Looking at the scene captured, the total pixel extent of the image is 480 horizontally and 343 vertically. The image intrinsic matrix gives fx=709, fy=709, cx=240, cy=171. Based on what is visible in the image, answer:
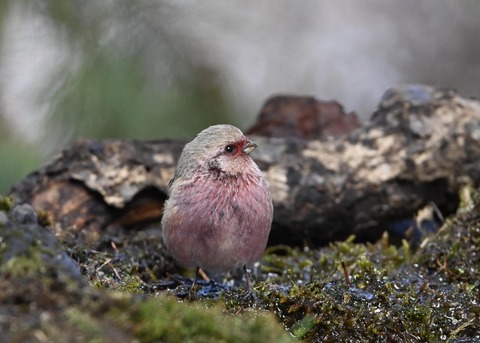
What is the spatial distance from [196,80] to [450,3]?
5.17 m

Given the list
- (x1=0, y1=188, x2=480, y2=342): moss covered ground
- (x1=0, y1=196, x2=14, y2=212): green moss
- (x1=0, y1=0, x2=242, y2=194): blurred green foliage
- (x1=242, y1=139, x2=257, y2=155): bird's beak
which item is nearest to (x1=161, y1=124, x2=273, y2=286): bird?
(x1=242, y1=139, x2=257, y2=155): bird's beak

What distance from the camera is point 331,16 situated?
10.2 m

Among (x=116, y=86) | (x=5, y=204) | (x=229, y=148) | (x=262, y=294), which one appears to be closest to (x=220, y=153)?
(x=229, y=148)

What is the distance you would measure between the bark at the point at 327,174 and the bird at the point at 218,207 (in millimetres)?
981

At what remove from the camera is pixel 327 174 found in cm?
486

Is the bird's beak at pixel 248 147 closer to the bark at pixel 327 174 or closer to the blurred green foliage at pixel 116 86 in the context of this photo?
the bark at pixel 327 174

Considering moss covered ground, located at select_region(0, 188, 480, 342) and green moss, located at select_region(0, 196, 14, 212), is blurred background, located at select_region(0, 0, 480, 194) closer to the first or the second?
moss covered ground, located at select_region(0, 188, 480, 342)

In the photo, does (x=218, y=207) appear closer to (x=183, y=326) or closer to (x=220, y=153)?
(x=220, y=153)

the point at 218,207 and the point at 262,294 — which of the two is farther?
the point at 218,207

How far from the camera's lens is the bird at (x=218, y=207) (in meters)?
3.51

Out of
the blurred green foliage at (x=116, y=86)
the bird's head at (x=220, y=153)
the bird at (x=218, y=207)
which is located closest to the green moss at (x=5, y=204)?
the bird at (x=218, y=207)

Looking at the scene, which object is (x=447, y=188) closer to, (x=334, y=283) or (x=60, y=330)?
(x=334, y=283)

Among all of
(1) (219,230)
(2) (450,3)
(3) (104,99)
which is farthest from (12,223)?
(2) (450,3)

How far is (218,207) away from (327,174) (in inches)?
60.3
